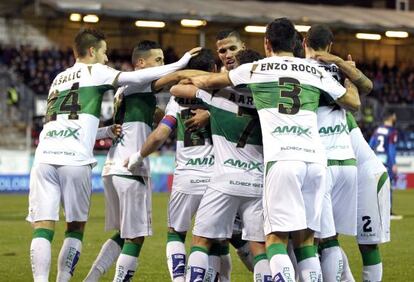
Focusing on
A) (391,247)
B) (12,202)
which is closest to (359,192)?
(391,247)

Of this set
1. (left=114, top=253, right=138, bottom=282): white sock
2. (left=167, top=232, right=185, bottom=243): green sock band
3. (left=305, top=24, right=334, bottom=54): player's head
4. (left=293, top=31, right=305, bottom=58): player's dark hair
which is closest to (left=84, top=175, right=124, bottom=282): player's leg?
(left=114, top=253, right=138, bottom=282): white sock

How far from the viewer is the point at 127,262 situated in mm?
10008

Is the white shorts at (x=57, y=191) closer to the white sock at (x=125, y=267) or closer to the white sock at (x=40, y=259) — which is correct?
the white sock at (x=40, y=259)

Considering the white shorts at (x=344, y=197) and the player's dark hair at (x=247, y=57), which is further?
the white shorts at (x=344, y=197)

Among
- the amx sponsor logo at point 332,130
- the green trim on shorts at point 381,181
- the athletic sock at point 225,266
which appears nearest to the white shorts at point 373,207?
the green trim on shorts at point 381,181

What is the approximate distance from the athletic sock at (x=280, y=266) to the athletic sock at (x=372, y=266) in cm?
184

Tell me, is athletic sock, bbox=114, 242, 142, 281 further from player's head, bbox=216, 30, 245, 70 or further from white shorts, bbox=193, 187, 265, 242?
player's head, bbox=216, 30, 245, 70

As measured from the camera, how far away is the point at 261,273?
29.6 feet

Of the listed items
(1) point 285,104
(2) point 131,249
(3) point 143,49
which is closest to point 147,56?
(3) point 143,49

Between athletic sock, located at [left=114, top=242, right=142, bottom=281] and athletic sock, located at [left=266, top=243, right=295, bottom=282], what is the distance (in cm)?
203

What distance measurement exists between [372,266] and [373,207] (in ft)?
1.91

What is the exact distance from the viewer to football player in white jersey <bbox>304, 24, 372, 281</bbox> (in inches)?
363

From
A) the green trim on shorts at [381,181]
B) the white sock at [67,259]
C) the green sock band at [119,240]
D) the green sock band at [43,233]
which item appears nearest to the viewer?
the green sock band at [43,233]

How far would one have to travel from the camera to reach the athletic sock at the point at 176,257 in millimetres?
9828
